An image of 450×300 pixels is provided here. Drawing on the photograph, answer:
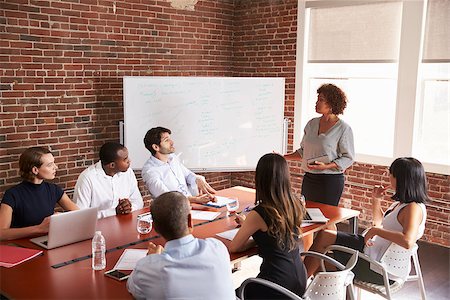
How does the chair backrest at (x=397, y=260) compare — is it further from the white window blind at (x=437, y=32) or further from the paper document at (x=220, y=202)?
the white window blind at (x=437, y=32)

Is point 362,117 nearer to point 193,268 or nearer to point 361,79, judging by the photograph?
point 361,79

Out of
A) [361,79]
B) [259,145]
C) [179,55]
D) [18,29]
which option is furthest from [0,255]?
[361,79]

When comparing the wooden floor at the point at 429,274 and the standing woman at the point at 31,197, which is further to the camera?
the wooden floor at the point at 429,274

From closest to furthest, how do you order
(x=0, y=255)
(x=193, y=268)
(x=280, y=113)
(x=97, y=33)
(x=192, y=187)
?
(x=193, y=268)
(x=0, y=255)
(x=192, y=187)
(x=97, y=33)
(x=280, y=113)

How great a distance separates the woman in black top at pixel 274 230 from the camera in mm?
2473

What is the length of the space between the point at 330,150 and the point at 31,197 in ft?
8.03

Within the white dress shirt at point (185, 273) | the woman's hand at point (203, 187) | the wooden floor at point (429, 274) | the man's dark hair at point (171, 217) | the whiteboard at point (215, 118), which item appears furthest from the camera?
the whiteboard at point (215, 118)

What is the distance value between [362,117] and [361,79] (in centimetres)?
43

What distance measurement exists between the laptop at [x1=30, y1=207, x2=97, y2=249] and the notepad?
0.33ft

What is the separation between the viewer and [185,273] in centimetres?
191

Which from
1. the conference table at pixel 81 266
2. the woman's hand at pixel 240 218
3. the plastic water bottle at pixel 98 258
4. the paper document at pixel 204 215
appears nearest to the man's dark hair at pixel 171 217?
the conference table at pixel 81 266

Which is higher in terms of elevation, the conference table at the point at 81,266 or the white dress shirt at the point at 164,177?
the white dress shirt at the point at 164,177

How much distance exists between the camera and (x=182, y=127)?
5148 mm

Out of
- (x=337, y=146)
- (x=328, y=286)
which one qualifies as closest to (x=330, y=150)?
(x=337, y=146)
